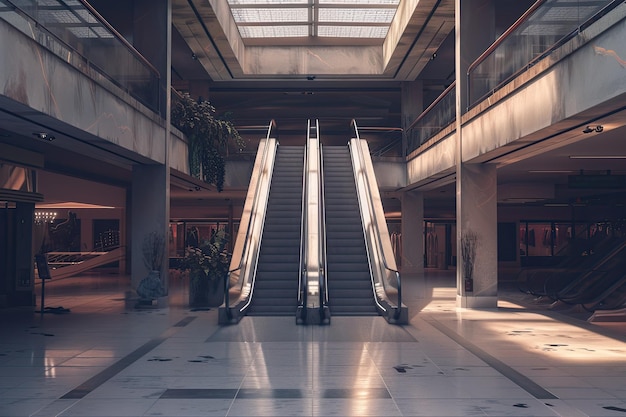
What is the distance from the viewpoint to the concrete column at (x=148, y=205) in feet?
52.2

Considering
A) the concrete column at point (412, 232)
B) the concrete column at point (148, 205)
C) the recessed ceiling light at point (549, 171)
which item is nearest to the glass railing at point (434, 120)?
the recessed ceiling light at point (549, 171)

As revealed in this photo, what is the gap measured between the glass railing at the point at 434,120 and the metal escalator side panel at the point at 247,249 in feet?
16.1

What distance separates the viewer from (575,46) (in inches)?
364

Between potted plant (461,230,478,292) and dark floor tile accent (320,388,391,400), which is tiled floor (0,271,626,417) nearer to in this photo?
dark floor tile accent (320,388,391,400)

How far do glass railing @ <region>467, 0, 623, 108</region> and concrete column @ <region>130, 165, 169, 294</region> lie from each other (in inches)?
288

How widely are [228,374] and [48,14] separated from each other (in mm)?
5252

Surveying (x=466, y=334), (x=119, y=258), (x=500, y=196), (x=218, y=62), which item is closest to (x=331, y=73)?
(x=218, y=62)

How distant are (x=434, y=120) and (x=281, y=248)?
22.1 ft

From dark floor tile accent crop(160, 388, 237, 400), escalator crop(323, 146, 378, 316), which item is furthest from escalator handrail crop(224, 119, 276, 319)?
dark floor tile accent crop(160, 388, 237, 400)

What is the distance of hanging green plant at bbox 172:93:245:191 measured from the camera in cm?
1852

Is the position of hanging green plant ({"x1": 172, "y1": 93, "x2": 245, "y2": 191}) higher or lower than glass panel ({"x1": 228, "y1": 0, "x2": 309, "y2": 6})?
lower

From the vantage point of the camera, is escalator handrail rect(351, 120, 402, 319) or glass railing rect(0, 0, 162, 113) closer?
glass railing rect(0, 0, 162, 113)

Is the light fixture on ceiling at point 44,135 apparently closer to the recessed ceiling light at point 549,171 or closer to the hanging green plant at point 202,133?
the hanging green plant at point 202,133

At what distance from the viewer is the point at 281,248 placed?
15.9 m
